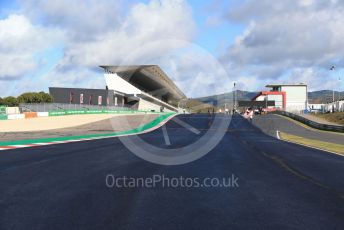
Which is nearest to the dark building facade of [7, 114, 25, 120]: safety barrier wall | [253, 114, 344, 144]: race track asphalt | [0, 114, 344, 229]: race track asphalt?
[7, 114, 25, 120]: safety barrier wall

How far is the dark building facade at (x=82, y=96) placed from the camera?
9912 centimetres

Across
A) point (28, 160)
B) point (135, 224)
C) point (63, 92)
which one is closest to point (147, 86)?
point (63, 92)

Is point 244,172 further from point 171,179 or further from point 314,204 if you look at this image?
point 314,204

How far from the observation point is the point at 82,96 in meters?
96.9

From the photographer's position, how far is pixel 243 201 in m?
7.83

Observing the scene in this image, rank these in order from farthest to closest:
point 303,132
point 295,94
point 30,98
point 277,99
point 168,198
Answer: point 295,94 < point 277,99 < point 30,98 < point 303,132 < point 168,198

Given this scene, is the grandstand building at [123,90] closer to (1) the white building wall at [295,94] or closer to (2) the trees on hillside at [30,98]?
(2) the trees on hillside at [30,98]

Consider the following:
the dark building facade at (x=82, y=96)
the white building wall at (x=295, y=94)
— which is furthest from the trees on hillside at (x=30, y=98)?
the white building wall at (x=295, y=94)

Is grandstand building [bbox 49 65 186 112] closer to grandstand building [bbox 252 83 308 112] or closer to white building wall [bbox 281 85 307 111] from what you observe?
grandstand building [bbox 252 83 308 112]

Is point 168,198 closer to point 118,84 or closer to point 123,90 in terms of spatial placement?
point 118,84

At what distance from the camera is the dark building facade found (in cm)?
9912

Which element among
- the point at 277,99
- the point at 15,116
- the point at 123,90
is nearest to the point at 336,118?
the point at 15,116

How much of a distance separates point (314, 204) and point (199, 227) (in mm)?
2773

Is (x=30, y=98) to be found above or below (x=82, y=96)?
above
